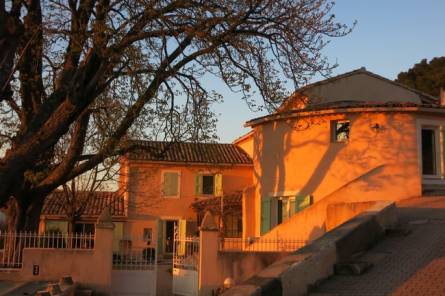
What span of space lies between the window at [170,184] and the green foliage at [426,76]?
81.3 ft

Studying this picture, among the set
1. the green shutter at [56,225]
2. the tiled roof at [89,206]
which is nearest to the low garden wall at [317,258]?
the tiled roof at [89,206]

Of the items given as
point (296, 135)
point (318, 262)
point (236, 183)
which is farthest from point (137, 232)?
point (318, 262)

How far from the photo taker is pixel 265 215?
79.5ft

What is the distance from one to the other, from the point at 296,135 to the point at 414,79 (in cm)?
3368

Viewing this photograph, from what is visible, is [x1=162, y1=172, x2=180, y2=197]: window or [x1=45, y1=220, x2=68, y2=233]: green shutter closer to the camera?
[x1=162, y1=172, x2=180, y2=197]: window

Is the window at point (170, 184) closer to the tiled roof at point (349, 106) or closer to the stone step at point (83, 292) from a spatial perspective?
the tiled roof at point (349, 106)

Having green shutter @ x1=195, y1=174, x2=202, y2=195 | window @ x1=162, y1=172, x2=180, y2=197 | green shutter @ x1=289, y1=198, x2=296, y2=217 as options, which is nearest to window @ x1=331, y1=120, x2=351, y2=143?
green shutter @ x1=289, y1=198, x2=296, y2=217

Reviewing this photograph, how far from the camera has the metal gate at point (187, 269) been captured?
16812 mm

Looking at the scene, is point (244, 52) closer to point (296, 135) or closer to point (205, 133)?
point (205, 133)

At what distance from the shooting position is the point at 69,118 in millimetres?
13320

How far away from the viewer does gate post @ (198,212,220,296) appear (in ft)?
53.6

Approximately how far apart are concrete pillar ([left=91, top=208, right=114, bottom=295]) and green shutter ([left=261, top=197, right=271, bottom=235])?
9370 mm

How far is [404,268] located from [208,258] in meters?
7.77

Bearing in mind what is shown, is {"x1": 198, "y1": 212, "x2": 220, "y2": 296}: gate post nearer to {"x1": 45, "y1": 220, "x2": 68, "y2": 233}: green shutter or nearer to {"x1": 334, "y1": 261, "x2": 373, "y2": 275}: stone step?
{"x1": 334, "y1": 261, "x2": 373, "y2": 275}: stone step
